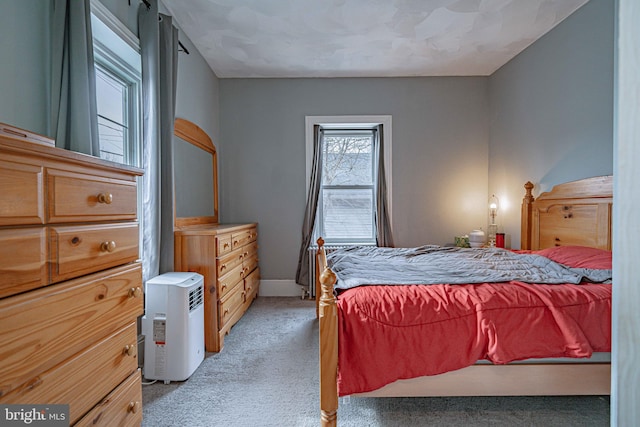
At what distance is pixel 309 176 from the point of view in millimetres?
4020

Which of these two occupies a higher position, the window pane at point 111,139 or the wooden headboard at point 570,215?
the window pane at point 111,139

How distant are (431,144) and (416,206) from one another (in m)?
0.81

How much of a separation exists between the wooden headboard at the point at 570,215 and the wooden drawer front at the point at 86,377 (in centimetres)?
302

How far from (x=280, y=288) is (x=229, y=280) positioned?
1.35 meters

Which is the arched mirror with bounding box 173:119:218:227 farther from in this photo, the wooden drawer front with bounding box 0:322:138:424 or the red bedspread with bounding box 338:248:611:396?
the red bedspread with bounding box 338:248:611:396

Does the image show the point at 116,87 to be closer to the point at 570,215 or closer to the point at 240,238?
the point at 240,238

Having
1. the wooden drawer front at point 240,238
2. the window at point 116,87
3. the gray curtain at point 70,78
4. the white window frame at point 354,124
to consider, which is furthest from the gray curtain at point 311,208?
the gray curtain at point 70,78

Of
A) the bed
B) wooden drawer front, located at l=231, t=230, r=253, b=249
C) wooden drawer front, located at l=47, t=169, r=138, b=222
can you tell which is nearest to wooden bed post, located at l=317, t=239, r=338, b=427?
the bed

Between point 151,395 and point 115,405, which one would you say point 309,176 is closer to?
point 151,395

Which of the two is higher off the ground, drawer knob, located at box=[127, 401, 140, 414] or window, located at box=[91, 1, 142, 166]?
window, located at box=[91, 1, 142, 166]

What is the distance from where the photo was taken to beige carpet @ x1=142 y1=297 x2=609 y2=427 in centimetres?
167

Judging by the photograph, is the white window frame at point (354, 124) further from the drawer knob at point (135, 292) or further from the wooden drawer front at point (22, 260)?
the wooden drawer front at point (22, 260)

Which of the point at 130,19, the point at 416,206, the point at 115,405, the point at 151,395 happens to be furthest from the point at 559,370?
the point at 130,19

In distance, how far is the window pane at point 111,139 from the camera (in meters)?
2.04
